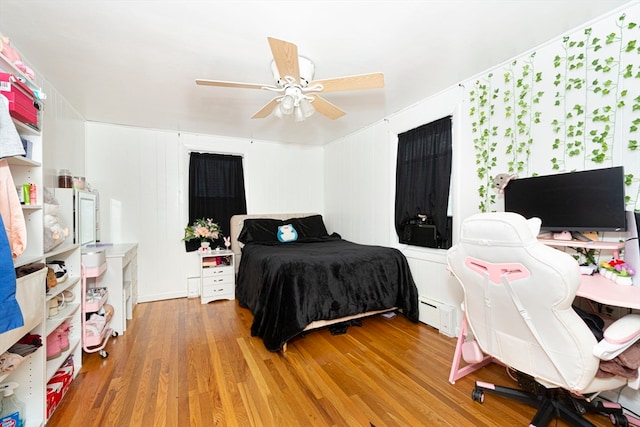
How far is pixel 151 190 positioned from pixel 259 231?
1545 mm

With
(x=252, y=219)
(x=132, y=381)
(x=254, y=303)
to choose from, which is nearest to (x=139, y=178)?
(x=252, y=219)

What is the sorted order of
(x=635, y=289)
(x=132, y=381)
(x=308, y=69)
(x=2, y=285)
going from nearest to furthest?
(x=2, y=285) → (x=635, y=289) → (x=132, y=381) → (x=308, y=69)

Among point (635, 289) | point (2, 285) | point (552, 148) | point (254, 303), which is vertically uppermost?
point (552, 148)

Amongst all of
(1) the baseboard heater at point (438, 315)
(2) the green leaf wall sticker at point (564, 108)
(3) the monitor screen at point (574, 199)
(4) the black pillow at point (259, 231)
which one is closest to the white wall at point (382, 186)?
(1) the baseboard heater at point (438, 315)

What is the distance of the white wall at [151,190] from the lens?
3467 mm

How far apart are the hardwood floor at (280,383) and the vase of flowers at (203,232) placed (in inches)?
A: 50.5

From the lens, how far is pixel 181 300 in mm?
3674

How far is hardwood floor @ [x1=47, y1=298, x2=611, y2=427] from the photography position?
158 centimetres

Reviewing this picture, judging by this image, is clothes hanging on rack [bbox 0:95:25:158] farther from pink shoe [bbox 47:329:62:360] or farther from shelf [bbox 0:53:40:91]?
pink shoe [bbox 47:329:62:360]

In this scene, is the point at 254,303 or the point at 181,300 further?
the point at 181,300

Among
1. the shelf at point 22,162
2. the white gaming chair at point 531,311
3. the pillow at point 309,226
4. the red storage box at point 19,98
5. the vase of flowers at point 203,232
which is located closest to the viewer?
the white gaming chair at point 531,311

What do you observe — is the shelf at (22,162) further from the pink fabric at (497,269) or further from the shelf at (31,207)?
the pink fabric at (497,269)

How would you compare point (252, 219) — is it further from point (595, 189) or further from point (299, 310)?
point (595, 189)

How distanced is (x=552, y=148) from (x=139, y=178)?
441 cm
